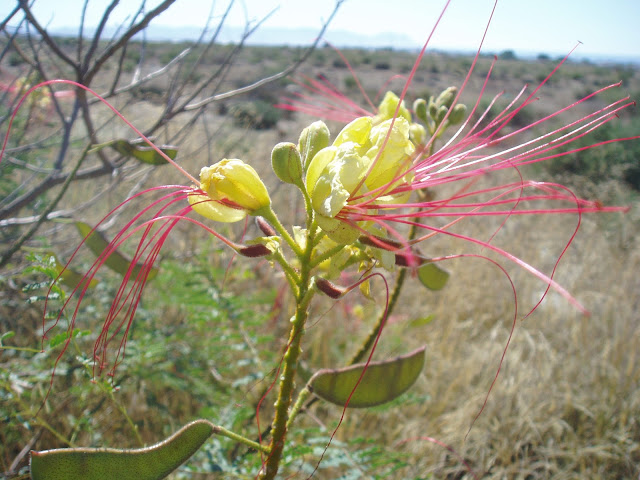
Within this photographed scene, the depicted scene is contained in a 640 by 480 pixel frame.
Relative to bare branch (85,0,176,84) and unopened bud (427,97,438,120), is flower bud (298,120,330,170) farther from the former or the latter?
unopened bud (427,97,438,120)

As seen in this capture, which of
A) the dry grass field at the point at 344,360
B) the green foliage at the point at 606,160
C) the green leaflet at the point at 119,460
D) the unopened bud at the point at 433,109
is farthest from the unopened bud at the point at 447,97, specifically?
the green foliage at the point at 606,160

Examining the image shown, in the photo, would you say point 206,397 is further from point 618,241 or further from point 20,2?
point 618,241

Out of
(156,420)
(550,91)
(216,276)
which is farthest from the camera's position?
(550,91)

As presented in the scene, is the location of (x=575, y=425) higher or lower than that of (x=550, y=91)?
lower

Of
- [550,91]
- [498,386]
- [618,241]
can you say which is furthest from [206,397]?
[550,91]

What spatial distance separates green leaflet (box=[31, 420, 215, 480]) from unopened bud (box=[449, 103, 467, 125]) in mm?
1084

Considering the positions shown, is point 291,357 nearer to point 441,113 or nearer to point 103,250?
point 103,250

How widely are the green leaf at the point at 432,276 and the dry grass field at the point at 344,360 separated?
27cm

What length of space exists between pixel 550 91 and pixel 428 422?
16934mm

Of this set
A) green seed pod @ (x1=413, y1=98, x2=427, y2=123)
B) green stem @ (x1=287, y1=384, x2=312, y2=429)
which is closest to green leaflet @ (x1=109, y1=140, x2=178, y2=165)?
green stem @ (x1=287, y1=384, x2=312, y2=429)

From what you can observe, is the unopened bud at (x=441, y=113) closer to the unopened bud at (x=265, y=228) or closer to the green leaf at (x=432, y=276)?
the green leaf at (x=432, y=276)

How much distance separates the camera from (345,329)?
2754mm

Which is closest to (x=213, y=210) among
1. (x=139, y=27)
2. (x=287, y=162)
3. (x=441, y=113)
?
(x=287, y=162)

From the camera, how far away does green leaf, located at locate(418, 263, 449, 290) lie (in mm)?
1116
